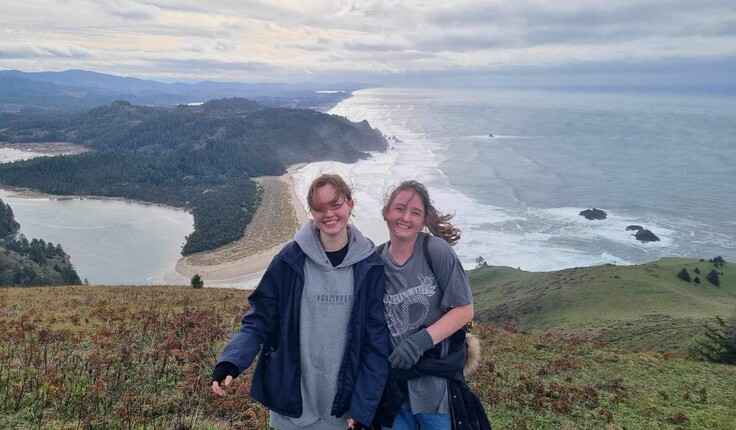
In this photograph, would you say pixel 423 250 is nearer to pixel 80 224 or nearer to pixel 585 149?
pixel 80 224

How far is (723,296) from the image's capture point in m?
35.0

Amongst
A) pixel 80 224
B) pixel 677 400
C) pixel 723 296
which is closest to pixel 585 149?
pixel 723 296

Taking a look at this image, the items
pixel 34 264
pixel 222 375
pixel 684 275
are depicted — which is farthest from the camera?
pixel 34 264

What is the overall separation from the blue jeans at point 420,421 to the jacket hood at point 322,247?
122 cm

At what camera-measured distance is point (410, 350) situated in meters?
3.43

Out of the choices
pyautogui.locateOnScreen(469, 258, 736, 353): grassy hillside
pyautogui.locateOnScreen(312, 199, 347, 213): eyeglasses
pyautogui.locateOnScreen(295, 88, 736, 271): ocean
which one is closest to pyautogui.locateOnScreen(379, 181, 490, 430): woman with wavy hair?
pyautogui.locateOnScreen(312, 199, 347, 213): eyeglasses

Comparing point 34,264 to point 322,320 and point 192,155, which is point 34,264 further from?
point 192,155

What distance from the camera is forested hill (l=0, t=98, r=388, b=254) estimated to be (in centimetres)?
8900

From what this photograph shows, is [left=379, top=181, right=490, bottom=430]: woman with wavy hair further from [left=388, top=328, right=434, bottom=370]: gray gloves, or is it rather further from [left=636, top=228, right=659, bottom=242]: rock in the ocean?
[left=636, top=228, right=659, bottom=242]: rock in the ocean

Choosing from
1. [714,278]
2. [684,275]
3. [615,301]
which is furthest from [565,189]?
[615,301]

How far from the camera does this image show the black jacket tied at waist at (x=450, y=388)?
3.62 m

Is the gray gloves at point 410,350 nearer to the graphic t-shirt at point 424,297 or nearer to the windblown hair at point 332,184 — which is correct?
the graphic t-shirt at point 424,297

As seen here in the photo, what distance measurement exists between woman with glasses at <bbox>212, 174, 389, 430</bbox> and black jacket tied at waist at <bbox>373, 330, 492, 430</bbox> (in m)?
0.21

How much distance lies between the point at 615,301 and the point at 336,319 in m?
28.8
